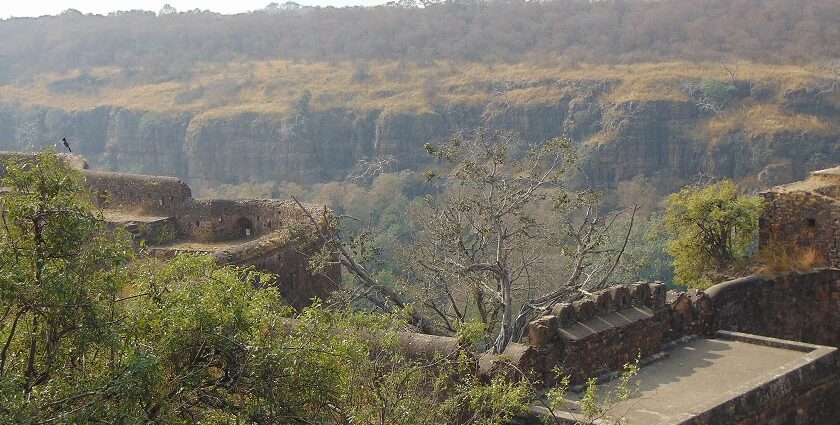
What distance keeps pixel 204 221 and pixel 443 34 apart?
91.8 metres

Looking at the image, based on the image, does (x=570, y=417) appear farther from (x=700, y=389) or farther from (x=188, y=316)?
(x=188, y=316)

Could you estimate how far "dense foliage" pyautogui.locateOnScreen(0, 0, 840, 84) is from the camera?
A: 306 feet

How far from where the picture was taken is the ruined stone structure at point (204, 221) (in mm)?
17688

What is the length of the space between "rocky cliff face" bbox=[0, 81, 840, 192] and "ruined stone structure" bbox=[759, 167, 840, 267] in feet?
153

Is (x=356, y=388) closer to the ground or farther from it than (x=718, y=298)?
farther from it

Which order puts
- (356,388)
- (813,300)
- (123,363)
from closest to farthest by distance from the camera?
(123,363) < (356,388) < (813,300)

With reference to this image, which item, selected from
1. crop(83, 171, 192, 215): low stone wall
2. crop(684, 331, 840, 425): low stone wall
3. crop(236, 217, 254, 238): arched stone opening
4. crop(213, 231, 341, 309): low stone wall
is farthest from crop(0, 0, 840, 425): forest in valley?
crop(83, 171, 192, 215): low stone wall

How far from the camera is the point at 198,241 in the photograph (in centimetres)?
2127

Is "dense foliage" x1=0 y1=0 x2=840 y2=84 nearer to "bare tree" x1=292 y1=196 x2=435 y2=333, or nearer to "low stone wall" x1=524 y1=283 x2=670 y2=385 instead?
"bare tree" x1=292 y1=196 x2=435 y2=333

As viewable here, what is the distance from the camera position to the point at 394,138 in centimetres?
7994

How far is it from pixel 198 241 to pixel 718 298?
400 inches

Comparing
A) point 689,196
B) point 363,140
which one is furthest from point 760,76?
point 689,196

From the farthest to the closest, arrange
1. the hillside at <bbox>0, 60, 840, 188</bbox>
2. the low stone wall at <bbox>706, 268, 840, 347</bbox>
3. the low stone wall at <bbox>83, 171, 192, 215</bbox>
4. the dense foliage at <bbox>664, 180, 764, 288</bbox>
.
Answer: the hillside at <bbox>0, 60, 840, 188</bbox> < the low stone wall at <bbox>83, 171, 192, 215</bbox> < the dense foliage at <bbox>664, 180, 764, 288</bbox> < the low stone wall at <bbox>706, 268, 840, 347</bbox>

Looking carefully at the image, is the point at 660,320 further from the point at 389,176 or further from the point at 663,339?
the point at 389,176
